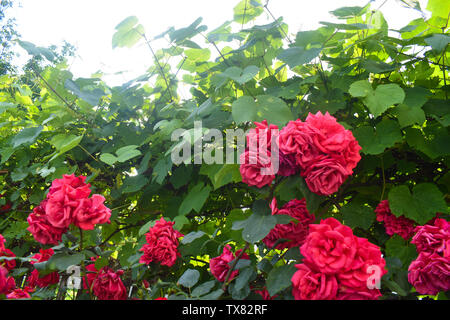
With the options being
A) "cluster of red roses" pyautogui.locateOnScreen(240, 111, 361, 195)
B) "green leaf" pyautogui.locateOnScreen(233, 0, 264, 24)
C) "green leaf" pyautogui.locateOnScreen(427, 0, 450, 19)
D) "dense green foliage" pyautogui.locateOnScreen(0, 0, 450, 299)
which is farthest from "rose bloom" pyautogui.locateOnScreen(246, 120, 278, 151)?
"green leaf" pyautogui.locateOnScreen(233, 0, 264, 24)

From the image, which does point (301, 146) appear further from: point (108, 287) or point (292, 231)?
point (108, 287)

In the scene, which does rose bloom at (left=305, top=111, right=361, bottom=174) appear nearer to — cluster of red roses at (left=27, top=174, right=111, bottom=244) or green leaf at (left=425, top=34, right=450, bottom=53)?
green leaf at (left=425, top=34, right=450, bottom=53)

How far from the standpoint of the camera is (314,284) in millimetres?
664

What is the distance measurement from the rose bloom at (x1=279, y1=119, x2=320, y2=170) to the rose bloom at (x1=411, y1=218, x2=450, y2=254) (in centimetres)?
38

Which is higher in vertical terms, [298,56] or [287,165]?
[298,56]

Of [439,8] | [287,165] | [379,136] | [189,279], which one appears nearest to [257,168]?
[287,165]

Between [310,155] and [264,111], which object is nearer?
[310,155]

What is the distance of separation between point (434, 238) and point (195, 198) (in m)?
0.86

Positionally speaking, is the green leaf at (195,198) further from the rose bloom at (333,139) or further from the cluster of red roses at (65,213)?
the rose bloom at (333,139)

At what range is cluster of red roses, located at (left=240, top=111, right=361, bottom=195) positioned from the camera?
0.73 m

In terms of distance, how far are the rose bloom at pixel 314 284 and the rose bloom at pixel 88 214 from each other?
0.57 meters

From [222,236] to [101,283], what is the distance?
0.50 meters
